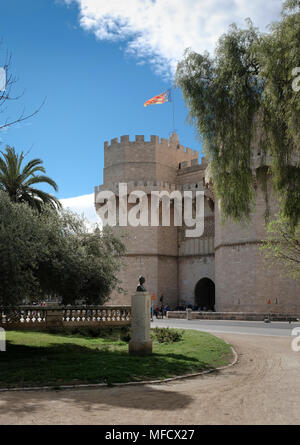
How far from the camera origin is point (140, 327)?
10.9m

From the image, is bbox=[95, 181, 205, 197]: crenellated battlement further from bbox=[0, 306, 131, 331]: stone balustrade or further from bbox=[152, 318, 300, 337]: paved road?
bbox=[0, 306, 131, 331]: stone balustrade

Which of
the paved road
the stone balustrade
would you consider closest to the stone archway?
the paved road

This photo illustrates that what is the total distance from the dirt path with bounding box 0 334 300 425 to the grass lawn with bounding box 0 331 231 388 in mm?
724

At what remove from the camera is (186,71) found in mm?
12070

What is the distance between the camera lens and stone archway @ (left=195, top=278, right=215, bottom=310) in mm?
39188

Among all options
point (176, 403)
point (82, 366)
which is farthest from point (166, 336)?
point (176, 403)

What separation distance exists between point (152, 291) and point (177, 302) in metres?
3.14

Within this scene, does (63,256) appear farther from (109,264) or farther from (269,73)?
(269,73)

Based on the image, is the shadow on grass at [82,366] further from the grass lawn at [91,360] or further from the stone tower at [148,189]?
the stone tower at [148,189]

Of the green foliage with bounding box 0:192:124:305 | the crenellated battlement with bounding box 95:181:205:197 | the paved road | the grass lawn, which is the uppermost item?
the crenellated battlement with bounding box 95:181:205:197

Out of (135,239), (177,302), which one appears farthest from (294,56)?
(177,302)

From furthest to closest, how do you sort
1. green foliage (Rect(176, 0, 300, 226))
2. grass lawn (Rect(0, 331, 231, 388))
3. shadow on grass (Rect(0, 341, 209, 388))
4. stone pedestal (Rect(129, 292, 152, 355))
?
stone pedestal (Rect(129, 292, 152, 355)), green foliage (Rect(176, 0, 300, 226)), grass lawn (Rect(0, 331, 231, 388)), shadow on grass (Rect(0, 341, 209, 388))

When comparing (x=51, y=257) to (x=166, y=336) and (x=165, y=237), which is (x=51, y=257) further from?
(x=165, y=237)

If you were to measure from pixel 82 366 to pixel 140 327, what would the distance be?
2211mm
